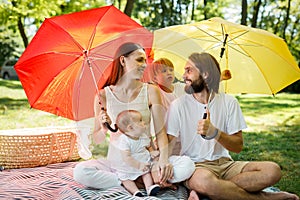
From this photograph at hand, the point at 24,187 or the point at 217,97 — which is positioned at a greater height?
the point at 217,97

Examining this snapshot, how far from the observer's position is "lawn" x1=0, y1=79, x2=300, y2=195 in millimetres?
4504

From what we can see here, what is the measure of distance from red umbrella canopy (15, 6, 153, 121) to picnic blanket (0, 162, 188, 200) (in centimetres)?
54

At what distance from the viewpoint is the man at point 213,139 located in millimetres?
2609

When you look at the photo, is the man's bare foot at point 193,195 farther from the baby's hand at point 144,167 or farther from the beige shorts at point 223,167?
the baby's hand at point 144,167

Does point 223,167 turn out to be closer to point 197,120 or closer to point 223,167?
point 223,167

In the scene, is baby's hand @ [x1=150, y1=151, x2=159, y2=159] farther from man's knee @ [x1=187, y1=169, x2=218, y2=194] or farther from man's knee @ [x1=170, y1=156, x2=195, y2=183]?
man's knee @ [x1=187, y1=169, x2=218, y2=194]

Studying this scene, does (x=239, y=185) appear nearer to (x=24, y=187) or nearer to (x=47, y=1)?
(x=24, y=187)

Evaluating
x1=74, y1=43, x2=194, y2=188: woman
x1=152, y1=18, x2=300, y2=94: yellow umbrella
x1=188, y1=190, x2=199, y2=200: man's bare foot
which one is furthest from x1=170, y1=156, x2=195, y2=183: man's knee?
x1=152, y1=18, x2=300, y2=94: yellow umbrella

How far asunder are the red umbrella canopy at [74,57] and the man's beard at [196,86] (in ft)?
1.28

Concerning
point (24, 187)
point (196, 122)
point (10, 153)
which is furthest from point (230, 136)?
point (10, 153)

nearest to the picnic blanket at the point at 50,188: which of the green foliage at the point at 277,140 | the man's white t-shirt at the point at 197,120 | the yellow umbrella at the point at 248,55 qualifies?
the man's white t-shirt at the point at 197,120

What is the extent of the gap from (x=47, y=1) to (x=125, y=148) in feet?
25.0

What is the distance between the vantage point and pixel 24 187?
311 cm

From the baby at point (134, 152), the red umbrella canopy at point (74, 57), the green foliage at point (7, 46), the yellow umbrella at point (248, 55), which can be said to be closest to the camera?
the baby at point (134, 152)
